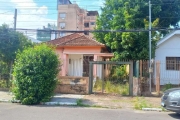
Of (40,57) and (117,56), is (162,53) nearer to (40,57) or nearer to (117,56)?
(117,56)

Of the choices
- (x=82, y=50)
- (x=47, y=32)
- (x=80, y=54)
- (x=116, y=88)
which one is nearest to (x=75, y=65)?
(x=80, y=54)

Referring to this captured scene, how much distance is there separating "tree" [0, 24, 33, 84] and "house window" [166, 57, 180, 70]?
1198cm

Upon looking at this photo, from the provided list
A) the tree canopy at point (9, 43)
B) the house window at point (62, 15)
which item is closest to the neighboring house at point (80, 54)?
the tree canopy at point (9, 43)

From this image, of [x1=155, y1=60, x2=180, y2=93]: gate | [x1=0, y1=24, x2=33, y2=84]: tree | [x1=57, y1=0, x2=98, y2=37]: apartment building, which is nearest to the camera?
[x1=0, y1=24, x2=33, y2=84]: tree

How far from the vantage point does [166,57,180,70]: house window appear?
16345 millimetres

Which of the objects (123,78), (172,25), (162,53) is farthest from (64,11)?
(123,78)

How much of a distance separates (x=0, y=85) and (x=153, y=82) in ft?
37.3

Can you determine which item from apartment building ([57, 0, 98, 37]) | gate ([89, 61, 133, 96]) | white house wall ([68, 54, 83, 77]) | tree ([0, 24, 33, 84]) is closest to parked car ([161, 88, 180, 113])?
gate ([89, 61, 133, 96])

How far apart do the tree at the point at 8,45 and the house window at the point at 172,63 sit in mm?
11976

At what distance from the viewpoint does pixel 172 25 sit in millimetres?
20906

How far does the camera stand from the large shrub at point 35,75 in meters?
9.83

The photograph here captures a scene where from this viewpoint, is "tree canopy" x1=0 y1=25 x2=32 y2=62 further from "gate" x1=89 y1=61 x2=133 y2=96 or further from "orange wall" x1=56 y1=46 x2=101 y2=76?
"gate" x1=89 y1=61 x2=133 y2=96

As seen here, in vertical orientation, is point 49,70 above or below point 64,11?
below

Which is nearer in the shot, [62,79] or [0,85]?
[62,79]
